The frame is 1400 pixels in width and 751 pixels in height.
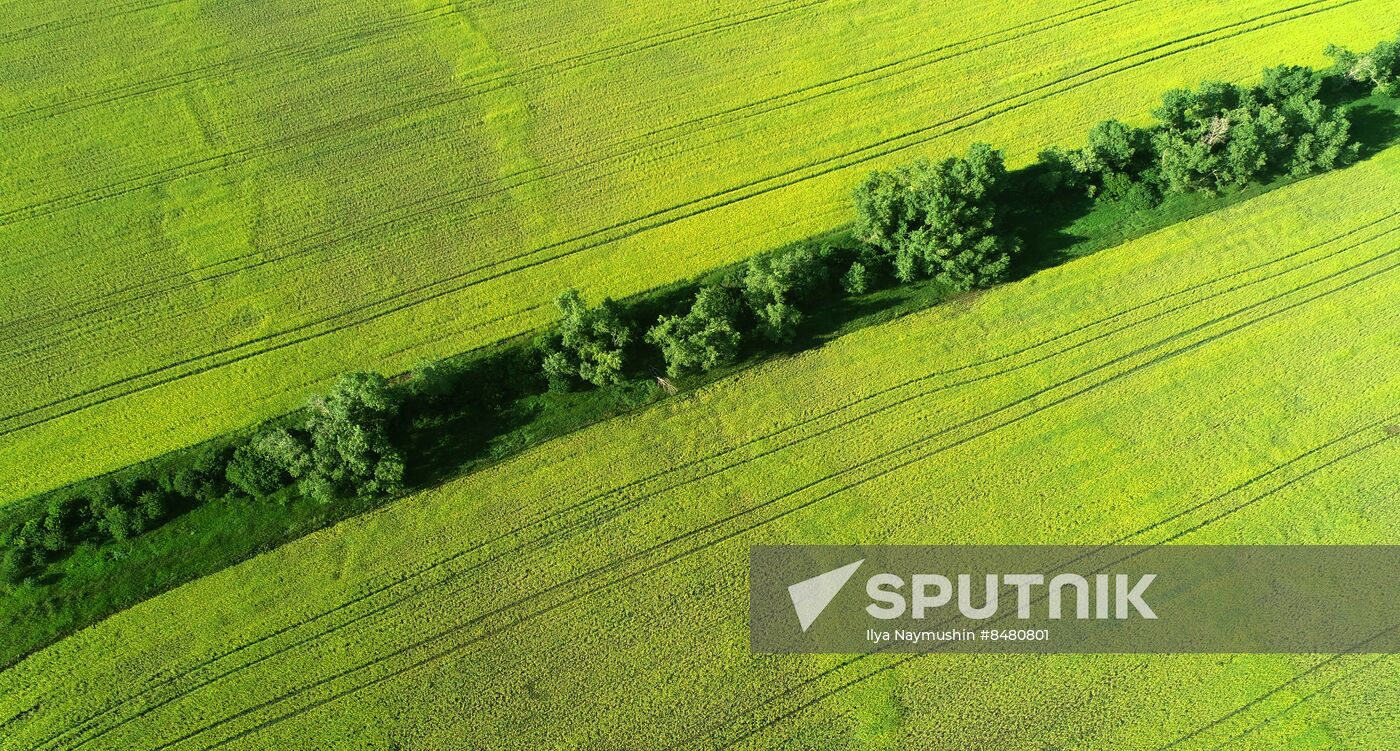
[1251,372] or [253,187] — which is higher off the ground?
[253,187]

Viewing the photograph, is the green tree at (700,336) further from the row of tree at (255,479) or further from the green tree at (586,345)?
the row of tree at (255,479)

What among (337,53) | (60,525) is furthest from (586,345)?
(337,53)

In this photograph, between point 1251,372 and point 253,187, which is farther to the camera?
point 253,187

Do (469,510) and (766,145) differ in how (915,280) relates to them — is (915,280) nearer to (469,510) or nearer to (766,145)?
(766,145)

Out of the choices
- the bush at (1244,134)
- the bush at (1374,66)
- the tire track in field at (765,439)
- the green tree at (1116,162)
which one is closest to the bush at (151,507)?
the tire track in field at (765,439)

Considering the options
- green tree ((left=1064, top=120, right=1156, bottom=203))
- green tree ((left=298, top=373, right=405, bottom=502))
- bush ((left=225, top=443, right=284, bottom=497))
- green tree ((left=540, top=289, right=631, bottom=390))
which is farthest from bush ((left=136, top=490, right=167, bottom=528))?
green tree ((left=1064, top=120, right=1156, bottom=203))

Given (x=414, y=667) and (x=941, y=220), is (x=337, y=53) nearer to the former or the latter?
(x=414, y=667)

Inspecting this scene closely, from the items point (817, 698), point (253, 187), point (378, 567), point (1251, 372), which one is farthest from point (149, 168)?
point (1251, 372)
